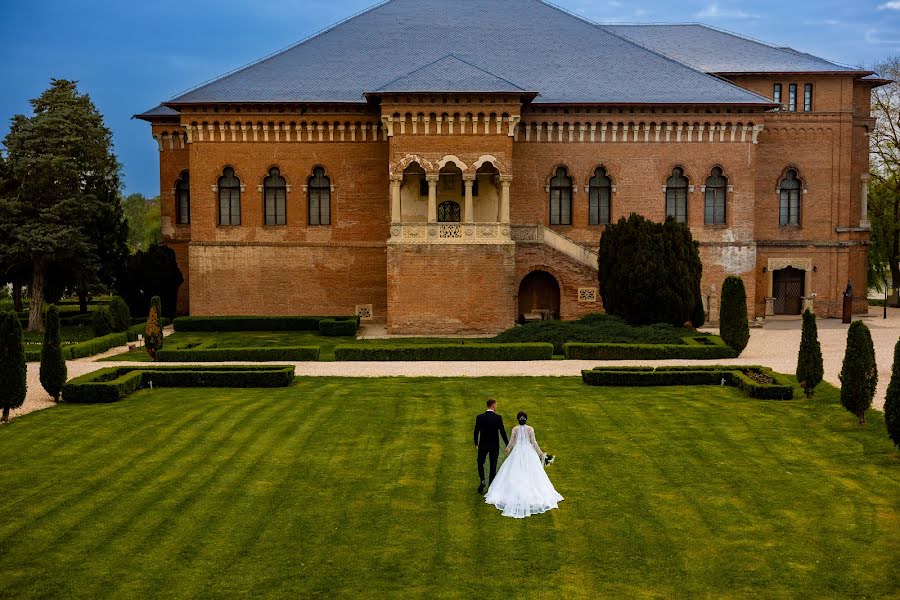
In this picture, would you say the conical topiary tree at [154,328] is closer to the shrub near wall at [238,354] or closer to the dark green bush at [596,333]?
the shrub near wall at [238,354]

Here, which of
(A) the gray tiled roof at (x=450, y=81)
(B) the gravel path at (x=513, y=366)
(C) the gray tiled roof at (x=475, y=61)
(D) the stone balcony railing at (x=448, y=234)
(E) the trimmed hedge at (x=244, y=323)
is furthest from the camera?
(C) the gray tiled roof at (x=475, y=61)

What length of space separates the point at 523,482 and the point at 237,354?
1999 centimetres

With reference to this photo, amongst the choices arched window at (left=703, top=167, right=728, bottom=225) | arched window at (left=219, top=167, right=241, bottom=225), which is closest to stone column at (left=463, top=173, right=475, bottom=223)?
arched window at (left=219, top=167, right=241, bottom=225)

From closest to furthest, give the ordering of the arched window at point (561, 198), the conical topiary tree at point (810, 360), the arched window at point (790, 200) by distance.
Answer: the conical topiary tree at point (810, 360) → the arched window at point (561, 198) → the arched window at point (790, 200)

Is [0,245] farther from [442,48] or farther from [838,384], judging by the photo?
[838,384]

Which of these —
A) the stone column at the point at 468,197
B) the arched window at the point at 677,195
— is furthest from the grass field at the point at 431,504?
the arched window at the point at 677,195

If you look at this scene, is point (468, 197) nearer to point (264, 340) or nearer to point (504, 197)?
point (504, 197)

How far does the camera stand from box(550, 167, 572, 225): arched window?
4706 centimetres

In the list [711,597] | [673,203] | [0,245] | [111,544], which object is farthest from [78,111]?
[711,597]

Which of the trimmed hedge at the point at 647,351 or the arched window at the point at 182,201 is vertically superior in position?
the arched window at the point at 182,201

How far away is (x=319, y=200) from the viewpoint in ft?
157

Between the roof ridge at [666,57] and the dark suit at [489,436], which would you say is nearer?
the dark suit at [489,436]

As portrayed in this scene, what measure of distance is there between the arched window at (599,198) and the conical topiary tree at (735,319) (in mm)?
14101

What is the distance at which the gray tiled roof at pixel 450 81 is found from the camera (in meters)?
41.4
